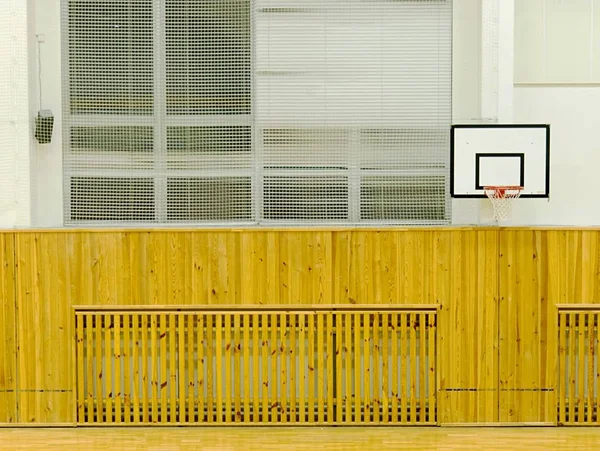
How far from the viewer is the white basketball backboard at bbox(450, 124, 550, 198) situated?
5.21 meters

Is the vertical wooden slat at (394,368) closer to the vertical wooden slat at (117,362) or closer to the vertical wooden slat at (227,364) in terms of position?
the vertical wooden slat at (227,364)

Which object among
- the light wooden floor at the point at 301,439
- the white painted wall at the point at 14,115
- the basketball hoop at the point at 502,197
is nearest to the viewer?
the light wooden floor at the point at 301,439

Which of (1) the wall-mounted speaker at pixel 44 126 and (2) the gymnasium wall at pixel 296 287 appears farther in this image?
(1) the wall-mounted speaker at pixel 44 126

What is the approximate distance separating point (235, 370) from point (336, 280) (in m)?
1.00

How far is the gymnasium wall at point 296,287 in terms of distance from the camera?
5266 mm

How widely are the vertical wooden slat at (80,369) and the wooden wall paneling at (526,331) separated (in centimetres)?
308

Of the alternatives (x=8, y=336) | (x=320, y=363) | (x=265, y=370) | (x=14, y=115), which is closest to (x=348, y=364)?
(x=320, y=363)

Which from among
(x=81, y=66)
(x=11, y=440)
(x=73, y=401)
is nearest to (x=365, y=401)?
(x=73, y=401)

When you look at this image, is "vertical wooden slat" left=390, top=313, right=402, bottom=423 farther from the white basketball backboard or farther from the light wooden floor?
the white basketball backboard

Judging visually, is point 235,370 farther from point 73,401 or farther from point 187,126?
point 187,126

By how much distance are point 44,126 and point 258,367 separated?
2.45 meters

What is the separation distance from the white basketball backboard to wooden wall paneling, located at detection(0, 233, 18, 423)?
10.8ft

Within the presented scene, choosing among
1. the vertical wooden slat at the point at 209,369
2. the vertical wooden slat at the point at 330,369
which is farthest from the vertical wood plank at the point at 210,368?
the vertical wooden slat at the point at 330,369

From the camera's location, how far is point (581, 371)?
5266mm
